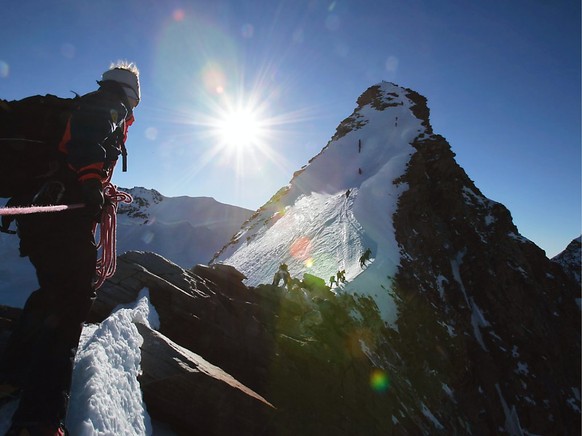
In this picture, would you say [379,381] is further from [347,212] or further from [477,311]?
[477,311]

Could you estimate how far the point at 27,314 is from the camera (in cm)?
325

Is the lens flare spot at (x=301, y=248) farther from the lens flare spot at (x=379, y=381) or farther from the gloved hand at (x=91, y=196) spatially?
the gloved hand at (x=91, y=196)

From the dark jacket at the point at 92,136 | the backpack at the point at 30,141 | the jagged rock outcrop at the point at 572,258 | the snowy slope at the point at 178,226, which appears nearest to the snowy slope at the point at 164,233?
the snowy slope at the point at 178,226

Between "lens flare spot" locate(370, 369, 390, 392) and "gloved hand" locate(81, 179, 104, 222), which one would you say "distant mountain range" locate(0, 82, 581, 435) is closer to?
"lens flare spot" locate(370, 369, 390, 392)

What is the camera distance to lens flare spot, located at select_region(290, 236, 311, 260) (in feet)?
96.3

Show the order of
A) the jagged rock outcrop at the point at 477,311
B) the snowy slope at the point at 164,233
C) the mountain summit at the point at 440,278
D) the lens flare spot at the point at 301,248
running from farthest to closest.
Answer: the snowy slope at the point at 164,233
the lens flare spot at the point at 301,248
the jagged rock outcrop at the point at 477,311
the mountain summit at the point at 440,278

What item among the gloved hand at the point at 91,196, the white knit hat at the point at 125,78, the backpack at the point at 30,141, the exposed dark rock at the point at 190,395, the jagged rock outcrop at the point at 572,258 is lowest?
the exposed dark rock at the point at 190,395

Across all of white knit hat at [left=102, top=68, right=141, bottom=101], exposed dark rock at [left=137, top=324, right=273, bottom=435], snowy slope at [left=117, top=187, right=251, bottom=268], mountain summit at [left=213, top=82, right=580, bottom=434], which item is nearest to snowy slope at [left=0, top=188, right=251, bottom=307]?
snowy slope at [left=117, top=187, right=251, bottom=268]

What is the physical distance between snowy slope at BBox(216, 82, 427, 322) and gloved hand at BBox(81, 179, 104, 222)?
1875 cm

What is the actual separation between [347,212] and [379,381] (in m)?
26.0

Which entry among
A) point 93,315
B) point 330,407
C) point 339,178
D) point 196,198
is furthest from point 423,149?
point 196,198

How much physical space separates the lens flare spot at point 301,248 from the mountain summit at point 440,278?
0.69 ft

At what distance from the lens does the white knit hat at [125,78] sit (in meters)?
3.86

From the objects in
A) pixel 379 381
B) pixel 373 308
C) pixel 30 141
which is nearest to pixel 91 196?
pixel 30 141
